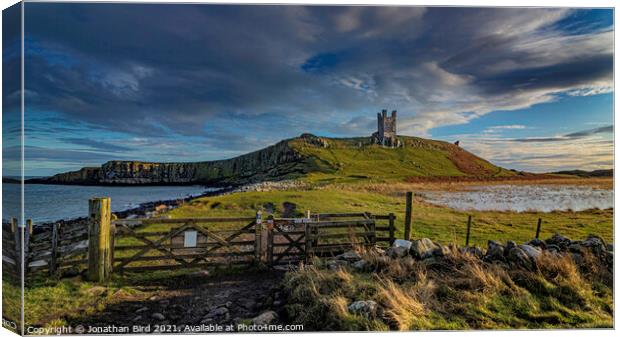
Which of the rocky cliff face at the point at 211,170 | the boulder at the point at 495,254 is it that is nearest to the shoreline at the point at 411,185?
the rocky cliff face at the point at 211,170

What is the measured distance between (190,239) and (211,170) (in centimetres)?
615

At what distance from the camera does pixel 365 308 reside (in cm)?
579

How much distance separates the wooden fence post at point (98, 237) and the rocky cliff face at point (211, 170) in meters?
1.14

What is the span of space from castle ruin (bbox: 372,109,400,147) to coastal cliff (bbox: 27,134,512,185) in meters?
0.24

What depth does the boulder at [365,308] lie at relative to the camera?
572cm

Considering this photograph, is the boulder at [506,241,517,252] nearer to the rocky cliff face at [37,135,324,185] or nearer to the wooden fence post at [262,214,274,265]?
the wooden fence post at [262,214,274,265]

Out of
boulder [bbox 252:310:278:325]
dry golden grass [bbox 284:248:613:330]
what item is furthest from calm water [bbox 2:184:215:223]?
dry golden grass [bbox 284:248:613:330]

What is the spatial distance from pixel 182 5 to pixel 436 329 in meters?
8.25

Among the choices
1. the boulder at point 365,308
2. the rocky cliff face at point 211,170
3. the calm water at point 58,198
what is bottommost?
the boulder at point 365,308

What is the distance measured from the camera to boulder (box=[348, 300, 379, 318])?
18.8 feet

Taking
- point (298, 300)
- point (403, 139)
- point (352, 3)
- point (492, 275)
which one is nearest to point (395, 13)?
point (352, 3)

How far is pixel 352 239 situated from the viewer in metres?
9.47

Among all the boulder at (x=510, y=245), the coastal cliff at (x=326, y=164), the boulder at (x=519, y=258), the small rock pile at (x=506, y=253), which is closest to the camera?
the boulder at (x=519, y=258)

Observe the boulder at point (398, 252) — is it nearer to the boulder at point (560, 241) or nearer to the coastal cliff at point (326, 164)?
the coastal cliff at point (326, 164)
